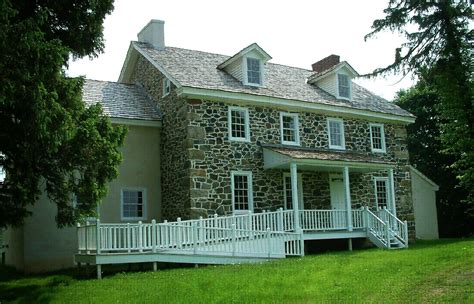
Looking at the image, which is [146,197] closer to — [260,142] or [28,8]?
[260,142]

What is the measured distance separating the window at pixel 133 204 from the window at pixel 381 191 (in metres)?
9.65

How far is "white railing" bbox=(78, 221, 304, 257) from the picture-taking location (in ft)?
50.3

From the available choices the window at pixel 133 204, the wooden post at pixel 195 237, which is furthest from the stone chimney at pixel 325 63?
the wooden post at pixel 195 237

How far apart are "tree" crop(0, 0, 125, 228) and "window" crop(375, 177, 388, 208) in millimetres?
13254

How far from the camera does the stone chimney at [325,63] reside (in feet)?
90.5

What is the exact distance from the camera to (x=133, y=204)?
66.3 ft

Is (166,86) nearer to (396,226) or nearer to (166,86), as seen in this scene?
(166,86)

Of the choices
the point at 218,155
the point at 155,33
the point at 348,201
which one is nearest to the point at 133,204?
the point at 218,155

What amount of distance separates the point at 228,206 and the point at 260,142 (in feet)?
9.30

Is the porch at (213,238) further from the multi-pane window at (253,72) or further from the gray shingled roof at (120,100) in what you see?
the multi-pane window at (253,72)

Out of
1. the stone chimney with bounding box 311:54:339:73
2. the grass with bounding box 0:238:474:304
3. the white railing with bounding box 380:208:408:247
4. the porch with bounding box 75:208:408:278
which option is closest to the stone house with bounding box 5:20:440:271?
the porch with bounding box 75:208:408:278

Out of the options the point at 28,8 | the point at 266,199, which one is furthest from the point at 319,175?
the point at 28,8

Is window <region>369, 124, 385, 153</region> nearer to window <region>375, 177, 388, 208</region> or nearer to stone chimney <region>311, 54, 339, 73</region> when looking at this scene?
window <region>375, 177, 388, 208</region>

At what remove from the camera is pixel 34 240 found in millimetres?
17875
